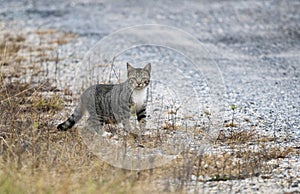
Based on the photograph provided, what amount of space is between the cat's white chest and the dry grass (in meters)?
0.73

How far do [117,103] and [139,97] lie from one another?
0.28 m

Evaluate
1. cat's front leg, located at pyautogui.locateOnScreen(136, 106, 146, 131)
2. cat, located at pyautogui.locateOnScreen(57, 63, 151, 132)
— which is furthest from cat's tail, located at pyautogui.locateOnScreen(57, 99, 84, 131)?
cat's front leg, located at pyautogui.locateOnScreen(136, 106, 146, 131)

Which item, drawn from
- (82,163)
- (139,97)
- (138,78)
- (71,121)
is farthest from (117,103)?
(82,163)

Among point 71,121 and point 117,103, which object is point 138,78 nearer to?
point 117,103

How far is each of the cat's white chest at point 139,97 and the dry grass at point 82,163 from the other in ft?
2.39

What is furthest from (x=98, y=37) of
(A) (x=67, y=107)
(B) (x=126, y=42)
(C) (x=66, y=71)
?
(A) (x=67, y=107)

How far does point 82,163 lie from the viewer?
663 centimetres

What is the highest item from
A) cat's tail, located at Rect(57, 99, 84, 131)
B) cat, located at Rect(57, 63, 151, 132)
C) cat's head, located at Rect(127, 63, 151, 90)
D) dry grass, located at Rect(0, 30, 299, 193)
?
cat's head, located at Rect(127, 63, 151, 90)

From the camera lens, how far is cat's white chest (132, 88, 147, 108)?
24.6ft

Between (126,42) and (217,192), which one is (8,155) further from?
(126,42)

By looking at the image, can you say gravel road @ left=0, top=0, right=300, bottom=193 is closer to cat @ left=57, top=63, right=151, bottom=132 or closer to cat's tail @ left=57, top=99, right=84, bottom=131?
cat @ left=57, top=63, right=151, bottom=132

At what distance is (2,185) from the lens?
5.94 metres

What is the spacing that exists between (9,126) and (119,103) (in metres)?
1.25

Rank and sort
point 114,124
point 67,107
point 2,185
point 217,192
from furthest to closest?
point 67,107
point 114,124
point 217,192
point 2,185
